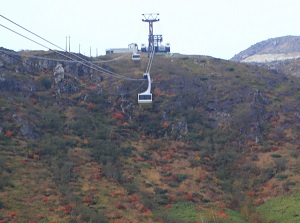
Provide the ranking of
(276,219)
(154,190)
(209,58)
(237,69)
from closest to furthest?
(276,219) < (154,190) < (237,69) < (209,58)

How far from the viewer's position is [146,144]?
205 ft

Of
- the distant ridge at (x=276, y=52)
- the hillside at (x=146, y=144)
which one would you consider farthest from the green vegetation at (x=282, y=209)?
the distant ridge at (x=276, y=52)

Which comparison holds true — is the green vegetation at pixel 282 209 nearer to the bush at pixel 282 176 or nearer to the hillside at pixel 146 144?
the hillside at pixel 146 144

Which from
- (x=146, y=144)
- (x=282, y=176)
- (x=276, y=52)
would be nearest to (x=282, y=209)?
(x=282, y=176)

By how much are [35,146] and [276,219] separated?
28365 millimetres

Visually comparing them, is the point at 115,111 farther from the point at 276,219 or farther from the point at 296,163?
the point at 276,219

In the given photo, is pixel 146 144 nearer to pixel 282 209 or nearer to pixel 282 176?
pixel 282 176

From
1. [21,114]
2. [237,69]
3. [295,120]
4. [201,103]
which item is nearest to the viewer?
[21,114]

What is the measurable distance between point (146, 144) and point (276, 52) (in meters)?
131

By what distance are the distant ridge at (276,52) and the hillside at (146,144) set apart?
85.0 metres

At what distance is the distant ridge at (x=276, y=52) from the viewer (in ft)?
558

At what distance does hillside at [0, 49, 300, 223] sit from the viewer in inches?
1714

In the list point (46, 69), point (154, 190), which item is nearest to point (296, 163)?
point (154, 190)

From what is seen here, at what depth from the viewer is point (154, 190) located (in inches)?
1943
